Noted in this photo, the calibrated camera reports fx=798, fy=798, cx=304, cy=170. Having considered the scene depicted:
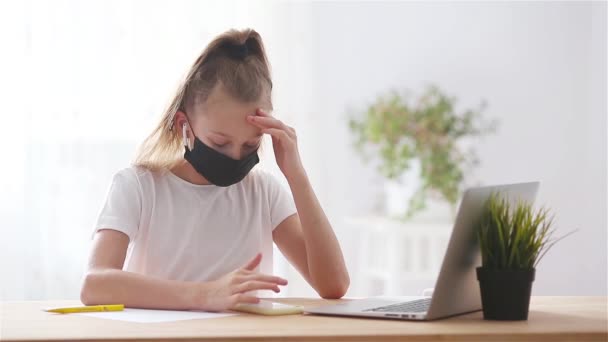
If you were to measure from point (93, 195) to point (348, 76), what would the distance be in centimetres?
133

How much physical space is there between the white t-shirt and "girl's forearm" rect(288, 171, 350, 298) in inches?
5.9

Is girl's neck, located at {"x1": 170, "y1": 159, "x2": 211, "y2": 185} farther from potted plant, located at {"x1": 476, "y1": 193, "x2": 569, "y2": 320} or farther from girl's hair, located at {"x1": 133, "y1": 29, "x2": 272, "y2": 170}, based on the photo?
potted plant, located at {"x1": 476, "y1": 193, "x2": 569, "y2": 320}

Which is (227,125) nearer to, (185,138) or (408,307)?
(185,138)

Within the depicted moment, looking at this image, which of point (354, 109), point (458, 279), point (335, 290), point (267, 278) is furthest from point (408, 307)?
point (354, 109)

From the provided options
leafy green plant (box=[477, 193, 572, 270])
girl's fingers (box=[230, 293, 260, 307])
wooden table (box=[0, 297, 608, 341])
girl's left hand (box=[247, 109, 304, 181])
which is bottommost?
wooden table (box=[0, 297, 608, 341])

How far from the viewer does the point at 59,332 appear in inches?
42.0

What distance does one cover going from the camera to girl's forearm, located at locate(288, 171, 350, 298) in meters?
1.65

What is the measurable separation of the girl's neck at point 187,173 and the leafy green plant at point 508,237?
725 mm

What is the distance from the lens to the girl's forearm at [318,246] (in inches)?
64.8

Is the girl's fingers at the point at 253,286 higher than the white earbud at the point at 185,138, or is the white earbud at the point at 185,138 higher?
the white earbud at the point at 185,138

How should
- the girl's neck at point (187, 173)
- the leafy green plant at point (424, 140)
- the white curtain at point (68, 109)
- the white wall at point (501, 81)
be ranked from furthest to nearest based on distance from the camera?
1. the white wall at point (501, 81)
2. the leafy green plant at point (424, 140)
3. the white curtain at point (68, 109)
4. the girl's neck at point (187, 173)

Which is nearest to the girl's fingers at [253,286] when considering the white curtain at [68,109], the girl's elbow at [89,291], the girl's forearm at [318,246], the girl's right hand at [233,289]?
the girl's right hand at [233,289]

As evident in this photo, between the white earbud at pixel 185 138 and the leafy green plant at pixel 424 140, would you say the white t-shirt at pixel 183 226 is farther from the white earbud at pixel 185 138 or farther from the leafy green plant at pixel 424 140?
the leafy green plant at pixel 424 140

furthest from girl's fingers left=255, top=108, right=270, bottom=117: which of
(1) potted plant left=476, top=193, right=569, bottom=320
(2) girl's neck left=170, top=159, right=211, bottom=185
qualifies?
(1) potted plant left=476, top=193, right=569, bottom=320
